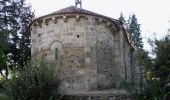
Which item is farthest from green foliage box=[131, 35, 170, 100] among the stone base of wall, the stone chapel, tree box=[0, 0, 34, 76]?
tree box=[0, 0, 34, 76]

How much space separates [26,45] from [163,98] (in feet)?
65.2

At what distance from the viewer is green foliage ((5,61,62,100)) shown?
1539 cm

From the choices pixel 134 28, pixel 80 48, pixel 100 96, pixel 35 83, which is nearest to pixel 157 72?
pixel 100 96

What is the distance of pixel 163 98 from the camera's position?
44.2 ft

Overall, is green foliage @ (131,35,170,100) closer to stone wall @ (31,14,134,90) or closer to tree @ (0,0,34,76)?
stone wall @ (31,14,134,90)

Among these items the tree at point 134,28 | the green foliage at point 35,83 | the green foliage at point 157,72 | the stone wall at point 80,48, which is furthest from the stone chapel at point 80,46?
Answer: the tree at point 134,28

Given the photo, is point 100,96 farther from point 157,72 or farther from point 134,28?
point 134,28

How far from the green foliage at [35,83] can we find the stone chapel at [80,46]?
304cm

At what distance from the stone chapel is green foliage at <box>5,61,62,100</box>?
9.97ft

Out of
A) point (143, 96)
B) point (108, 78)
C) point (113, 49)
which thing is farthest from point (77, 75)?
point (143, 96)

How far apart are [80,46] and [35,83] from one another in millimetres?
4876

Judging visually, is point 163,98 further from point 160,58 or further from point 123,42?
point 123,42

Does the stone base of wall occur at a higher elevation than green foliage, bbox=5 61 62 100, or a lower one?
lower

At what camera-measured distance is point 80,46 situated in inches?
777
